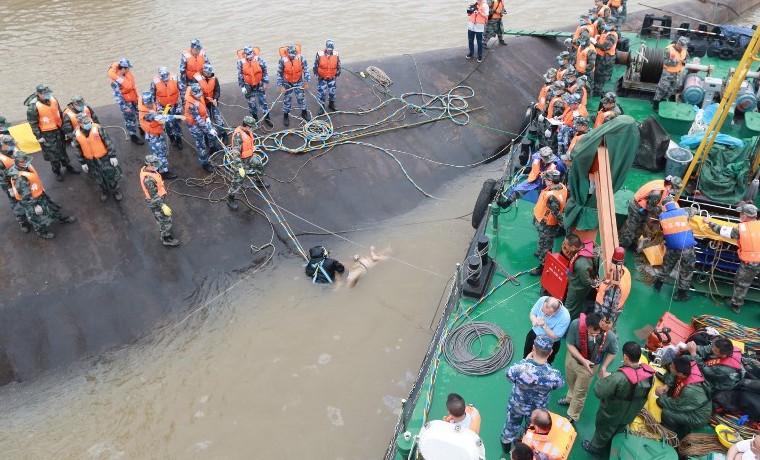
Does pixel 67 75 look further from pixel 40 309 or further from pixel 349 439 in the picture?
pixel 349 439

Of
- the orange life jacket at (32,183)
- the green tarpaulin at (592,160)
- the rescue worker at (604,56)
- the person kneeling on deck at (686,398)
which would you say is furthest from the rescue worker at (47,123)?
the rescue worker at (604,56)

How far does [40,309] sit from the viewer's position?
9.30 meters

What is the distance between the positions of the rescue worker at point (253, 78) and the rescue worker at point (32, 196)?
169 inches

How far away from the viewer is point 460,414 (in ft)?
17.3

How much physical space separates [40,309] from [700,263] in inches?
394

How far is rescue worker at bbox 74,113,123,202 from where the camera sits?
9797 millimetres

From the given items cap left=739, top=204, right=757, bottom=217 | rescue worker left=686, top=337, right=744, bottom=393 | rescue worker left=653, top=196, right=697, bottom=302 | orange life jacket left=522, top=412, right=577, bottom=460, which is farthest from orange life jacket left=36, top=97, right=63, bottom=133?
cap left=739, top=204, right=757, bottom=217

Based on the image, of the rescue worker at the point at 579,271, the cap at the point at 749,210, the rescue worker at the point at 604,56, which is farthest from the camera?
the rescue worker at the point at 604,56

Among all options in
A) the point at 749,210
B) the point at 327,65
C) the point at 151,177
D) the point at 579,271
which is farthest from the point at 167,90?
the point at 749,210

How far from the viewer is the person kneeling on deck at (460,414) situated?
5215mm

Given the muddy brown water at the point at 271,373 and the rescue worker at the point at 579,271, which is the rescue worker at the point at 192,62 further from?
the rescue worker at the point at 579,271

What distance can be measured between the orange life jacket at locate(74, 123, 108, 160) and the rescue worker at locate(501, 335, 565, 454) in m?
7.77

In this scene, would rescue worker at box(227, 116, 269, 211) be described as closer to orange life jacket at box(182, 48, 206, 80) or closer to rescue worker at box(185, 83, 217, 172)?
rescue worker at box(185, 83, 217, 172)

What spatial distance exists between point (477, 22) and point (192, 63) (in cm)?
719
